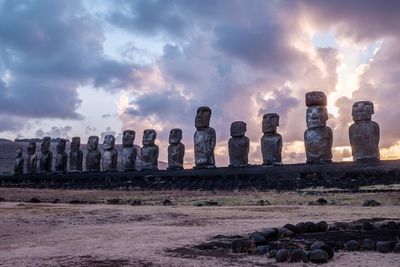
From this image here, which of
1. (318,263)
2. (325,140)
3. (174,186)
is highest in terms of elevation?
(325,140)

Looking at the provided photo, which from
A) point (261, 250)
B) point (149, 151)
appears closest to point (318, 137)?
point (149, 151)

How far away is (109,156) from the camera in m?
30.1

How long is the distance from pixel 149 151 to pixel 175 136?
2.10m

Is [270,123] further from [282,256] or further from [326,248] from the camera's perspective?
[282,256]

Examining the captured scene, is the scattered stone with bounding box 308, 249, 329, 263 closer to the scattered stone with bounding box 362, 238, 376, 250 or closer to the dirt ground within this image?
the dirt ground

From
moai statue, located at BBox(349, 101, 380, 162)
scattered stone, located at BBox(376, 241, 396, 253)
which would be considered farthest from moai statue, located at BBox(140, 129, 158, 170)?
scattered stone, located at BBox(376, 241, 396, 253)

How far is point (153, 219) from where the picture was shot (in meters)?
10.8

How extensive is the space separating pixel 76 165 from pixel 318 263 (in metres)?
28.4

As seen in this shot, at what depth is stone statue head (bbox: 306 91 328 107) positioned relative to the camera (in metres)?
21.0

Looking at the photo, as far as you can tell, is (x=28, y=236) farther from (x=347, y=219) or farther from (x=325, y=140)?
(x=325, y=140)

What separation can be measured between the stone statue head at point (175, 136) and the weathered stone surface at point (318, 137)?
7.21 metres

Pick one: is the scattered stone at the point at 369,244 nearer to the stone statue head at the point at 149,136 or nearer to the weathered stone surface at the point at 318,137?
the weathered stone surface at the point at 318,137

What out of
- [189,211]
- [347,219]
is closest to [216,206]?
[189,211]

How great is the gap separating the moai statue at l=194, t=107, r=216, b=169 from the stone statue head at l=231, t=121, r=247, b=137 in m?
1.30
